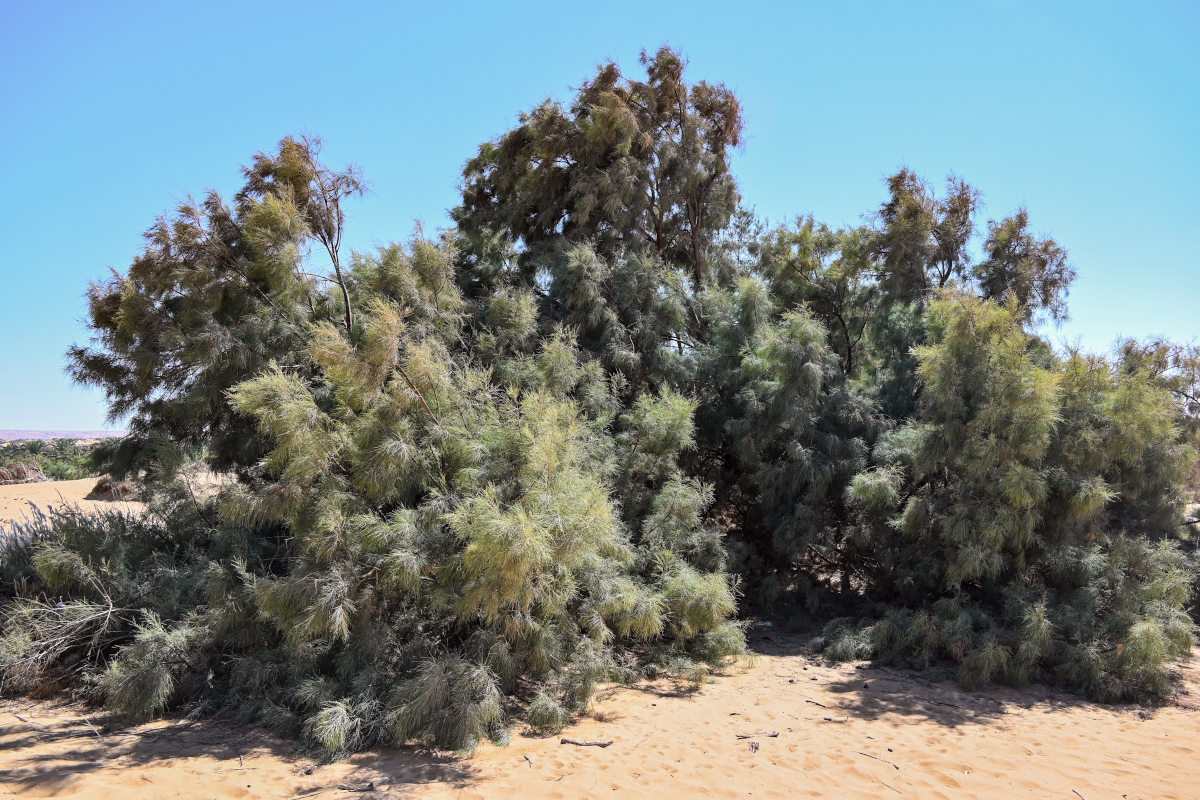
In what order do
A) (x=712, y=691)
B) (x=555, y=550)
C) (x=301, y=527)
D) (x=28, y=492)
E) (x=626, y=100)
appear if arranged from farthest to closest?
1. (x=28, y=492)
2. (x=626, y=100)
3. (x=712, y=691)
4. (x=301, y=527)
5. (x=555, y=550)

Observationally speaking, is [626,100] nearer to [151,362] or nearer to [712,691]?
[151,362]

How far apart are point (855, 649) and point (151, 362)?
28.8 feet

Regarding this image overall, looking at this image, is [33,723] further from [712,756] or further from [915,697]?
[915,697]

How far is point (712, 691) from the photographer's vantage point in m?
6.93

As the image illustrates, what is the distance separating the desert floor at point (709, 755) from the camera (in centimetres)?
479

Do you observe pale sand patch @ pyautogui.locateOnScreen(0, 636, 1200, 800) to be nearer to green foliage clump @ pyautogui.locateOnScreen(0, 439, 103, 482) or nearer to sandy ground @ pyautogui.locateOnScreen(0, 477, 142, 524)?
sandy ground @ pyautogui.locateOnScreen(0, 477, 142, 524)

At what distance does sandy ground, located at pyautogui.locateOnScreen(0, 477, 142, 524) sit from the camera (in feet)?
48.2

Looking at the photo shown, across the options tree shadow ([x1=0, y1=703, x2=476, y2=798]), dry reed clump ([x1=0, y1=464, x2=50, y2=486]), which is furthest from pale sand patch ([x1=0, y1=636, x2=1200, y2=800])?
dry reed clump ([x1=0, y1=464, x2=50, y2=486])

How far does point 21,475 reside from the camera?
20750 millimetres

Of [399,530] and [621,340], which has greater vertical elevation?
[621,340]

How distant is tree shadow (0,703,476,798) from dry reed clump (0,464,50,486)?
1859 cm

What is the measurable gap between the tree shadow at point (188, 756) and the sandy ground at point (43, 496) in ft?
32.7

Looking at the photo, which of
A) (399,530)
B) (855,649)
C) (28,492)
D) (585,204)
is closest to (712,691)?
(855,649)

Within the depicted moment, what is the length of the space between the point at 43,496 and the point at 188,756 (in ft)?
53.9
